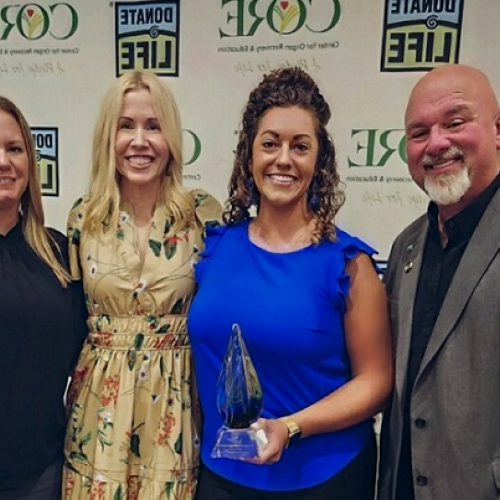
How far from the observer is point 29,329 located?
1247mm

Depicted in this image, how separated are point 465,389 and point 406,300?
0.22m

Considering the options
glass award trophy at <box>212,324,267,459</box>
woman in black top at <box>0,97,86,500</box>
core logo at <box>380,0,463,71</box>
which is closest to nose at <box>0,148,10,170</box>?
woman in black top at <box>0,97,86,500</box>

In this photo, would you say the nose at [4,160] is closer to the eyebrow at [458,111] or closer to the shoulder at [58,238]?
the shoulder at [58,238]

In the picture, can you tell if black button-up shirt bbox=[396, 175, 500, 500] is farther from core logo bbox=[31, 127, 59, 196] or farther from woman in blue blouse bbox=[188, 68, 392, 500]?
core logo bbox=[31, 127, 59, 196]

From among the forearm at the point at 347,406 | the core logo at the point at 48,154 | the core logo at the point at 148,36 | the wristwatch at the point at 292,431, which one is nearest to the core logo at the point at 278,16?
the core logo at the point at 148,36

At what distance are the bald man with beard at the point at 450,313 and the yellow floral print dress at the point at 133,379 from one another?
1.48ft

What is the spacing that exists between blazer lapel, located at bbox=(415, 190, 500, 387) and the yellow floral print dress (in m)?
0.54

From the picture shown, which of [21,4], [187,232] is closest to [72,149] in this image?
[21,4]

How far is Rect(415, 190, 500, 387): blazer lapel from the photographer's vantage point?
102cm

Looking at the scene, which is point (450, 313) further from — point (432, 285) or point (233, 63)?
point (233, 63)

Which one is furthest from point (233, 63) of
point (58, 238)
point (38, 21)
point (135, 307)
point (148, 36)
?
point (135, 307)

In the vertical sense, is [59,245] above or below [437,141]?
below

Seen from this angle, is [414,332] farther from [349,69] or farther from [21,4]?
[21,4]

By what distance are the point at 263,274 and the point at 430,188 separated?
1.21 ft
